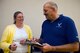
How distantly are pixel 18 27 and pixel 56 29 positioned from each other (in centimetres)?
140

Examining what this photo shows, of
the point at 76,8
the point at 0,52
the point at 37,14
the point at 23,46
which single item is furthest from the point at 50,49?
the point at 76,8

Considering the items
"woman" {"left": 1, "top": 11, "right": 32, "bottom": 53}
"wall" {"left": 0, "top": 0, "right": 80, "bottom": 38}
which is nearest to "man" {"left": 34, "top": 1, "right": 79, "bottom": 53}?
"woman" {"left": 1, "top": 11, "right": 32, "bottom": 53}

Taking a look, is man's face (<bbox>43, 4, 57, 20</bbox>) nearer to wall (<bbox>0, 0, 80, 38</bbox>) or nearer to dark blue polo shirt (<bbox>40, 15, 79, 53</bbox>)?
dark blue polo shirt (<bbox>40, 15, 79, 53</bbox>)

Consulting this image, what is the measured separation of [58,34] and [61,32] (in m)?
Answer: 0.04

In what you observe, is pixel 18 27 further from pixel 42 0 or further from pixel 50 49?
pixel 50 49

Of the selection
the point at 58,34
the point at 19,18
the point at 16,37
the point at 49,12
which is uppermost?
the point at 49,12

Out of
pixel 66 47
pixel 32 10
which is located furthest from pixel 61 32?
pixel 32 10

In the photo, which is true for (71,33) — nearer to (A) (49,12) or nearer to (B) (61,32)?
(B) (61,32)

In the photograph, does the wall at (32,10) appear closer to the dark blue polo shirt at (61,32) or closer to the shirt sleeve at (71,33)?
the dark blue polo shirt at (61,32)

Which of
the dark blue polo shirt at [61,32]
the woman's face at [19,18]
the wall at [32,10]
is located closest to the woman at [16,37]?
the woman's face at [19,18]

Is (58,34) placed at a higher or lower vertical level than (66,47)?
higher

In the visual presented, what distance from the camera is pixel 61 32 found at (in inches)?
81.9

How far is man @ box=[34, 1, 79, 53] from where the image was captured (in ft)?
6.61

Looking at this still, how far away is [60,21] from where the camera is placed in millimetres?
2121
